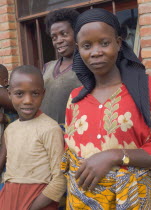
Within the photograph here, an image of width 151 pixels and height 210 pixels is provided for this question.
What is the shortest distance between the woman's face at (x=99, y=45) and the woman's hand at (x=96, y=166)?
479 mm

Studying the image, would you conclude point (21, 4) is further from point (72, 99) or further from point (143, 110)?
point (143, 110)

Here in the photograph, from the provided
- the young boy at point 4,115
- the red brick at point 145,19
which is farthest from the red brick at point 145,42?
the young boy at point 4,115

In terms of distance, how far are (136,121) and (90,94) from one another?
1.21ft

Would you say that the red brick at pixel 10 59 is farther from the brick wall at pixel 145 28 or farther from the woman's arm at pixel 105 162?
the woman's arm at pixel 105 162

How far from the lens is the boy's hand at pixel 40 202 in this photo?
2176 mm

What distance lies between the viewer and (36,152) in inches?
86.5

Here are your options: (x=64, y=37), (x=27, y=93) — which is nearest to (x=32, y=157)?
(x=27, y=93)

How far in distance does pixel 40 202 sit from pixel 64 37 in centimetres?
125

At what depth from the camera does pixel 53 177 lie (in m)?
2.20

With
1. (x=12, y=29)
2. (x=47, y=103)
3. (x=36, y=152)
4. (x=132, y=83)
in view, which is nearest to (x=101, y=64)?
(x=132, y=83)

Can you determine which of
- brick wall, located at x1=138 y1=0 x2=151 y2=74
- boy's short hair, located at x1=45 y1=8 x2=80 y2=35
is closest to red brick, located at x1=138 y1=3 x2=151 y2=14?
brick wall, located at x1=138 y1=0 x2=151 y2=74

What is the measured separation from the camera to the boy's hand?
2176mm

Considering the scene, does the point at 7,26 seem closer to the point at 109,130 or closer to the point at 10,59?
the point at 10,59

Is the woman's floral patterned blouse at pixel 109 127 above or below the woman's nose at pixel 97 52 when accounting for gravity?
below
